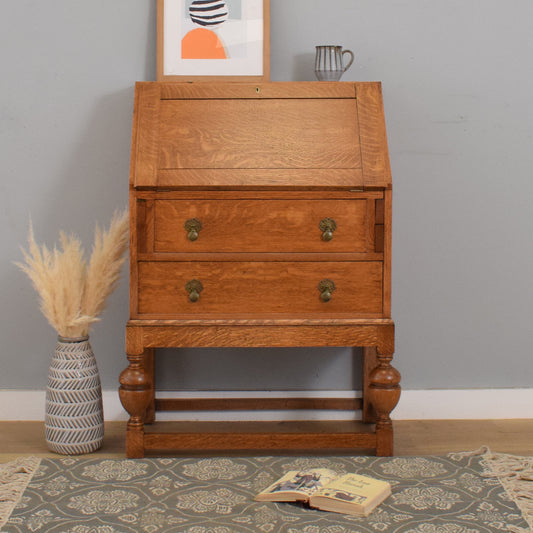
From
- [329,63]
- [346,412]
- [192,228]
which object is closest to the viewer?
[192,228]

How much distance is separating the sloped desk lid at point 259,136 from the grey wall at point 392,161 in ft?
1.09

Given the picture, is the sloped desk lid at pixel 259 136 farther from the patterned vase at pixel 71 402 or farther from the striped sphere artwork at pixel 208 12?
the patterned vase at pixel 71 402

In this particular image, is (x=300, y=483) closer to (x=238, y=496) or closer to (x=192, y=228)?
(x=238, y=496)

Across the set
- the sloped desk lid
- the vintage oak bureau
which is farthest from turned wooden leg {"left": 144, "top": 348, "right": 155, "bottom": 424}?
the sloped desk lid

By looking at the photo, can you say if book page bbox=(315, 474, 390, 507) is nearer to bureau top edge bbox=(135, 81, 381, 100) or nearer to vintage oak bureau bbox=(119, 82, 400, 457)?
vintage oak bureau bbox=(119, 82, 400, 457)

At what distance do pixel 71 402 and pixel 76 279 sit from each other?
39 cm

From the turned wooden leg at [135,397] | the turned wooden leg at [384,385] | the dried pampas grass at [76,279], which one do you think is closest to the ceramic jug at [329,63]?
the dried pampas grass at [76,279]

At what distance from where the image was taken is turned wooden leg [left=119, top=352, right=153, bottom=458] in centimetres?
222

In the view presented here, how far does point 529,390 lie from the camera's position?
2791 millimetres

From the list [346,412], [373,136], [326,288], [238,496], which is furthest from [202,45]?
[238,496]

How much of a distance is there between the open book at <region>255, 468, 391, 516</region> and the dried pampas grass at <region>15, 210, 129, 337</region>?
0.81 m

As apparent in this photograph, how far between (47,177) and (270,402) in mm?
1158

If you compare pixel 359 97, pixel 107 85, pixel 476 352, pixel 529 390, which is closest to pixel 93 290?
pixel 107 85

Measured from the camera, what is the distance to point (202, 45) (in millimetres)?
2602
